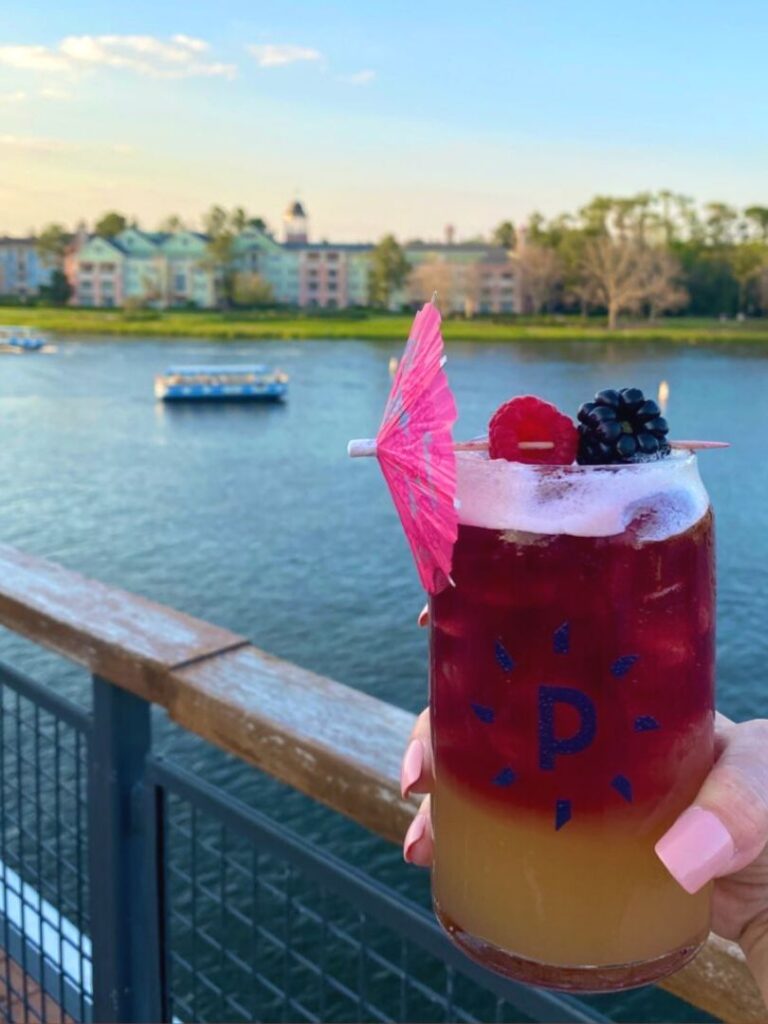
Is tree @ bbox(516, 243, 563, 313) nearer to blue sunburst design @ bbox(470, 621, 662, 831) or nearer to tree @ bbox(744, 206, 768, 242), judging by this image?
tree @ bbox(744, 206, 768, 242)

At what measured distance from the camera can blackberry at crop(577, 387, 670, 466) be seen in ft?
2.60

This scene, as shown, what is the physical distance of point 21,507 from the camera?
17922mm

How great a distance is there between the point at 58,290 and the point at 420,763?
214 feet

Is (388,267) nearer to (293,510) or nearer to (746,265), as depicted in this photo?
(746,265)

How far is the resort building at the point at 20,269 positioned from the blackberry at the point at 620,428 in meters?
70.1

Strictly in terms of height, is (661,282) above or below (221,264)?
below

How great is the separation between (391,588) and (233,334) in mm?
39055

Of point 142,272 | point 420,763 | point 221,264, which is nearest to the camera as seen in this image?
point 420,763

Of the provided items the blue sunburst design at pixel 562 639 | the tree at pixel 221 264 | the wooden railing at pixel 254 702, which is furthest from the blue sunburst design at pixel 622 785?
the tree at pixel 221 264

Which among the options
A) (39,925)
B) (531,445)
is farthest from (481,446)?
(39,925)

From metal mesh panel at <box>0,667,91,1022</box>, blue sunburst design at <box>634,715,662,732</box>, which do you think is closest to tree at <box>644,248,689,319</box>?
metal mesh panel at <box>0,667,91,1022</box>

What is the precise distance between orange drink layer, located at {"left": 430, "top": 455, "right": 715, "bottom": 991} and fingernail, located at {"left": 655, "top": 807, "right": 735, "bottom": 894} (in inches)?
1.7

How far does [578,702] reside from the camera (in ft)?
2.60

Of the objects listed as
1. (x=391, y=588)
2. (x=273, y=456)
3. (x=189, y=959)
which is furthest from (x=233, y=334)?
(x=189, y=959)
